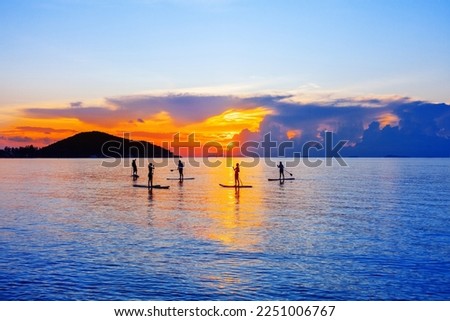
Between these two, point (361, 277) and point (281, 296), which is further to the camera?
point (361, 277)

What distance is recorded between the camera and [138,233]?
90.4ft

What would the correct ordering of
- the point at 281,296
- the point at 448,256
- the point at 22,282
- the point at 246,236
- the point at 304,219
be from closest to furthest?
1. the point at 281,296
2. the point at 22,282
3. the point at 448,256
4. the point at 246,236
5. the point at 304,219

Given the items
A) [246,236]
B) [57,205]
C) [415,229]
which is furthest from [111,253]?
[57,205]

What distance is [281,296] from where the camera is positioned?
16453 mm

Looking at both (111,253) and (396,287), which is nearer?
(396,287)
